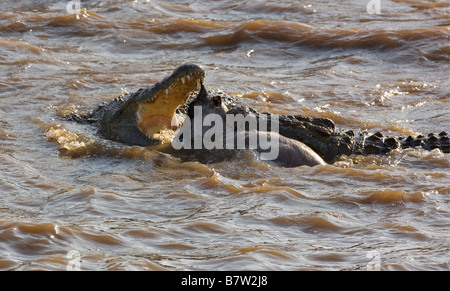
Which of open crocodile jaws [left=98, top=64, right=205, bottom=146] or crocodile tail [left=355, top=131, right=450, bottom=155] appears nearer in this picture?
open crocodile jaws [left=98, top=64, right=205, bottom=146]

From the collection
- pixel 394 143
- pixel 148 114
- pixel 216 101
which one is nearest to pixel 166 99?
pixel 148 114

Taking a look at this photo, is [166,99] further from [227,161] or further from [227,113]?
[227,161]

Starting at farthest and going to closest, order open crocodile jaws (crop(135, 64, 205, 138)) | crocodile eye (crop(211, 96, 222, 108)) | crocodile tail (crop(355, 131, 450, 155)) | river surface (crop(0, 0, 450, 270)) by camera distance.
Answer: crocodile tail (crop(355, 131, 450, 155))
crocodile eye (crop(211, 96, 222, 108))
open crocodile jaws (crop(135, 64, 205, 138))
river surface (crop(0, 0, 450, 270))

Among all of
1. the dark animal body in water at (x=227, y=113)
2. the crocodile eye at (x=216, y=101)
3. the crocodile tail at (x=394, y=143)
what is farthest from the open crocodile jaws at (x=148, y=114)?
the crocodile tail at (x=394, y=143)

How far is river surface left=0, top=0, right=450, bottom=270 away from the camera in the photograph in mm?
4426

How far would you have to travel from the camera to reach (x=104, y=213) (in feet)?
16.4

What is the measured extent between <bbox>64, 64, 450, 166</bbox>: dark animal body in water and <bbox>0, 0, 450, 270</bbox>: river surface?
0.51 feet

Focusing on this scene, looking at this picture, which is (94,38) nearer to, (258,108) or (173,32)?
(173,32)

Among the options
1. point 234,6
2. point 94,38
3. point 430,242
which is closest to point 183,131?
point 430,242

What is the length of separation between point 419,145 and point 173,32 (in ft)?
19.8

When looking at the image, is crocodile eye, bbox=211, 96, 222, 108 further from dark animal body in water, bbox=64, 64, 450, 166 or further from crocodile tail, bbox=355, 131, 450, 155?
crocodile tail, bbox=355, 131, 450, 155

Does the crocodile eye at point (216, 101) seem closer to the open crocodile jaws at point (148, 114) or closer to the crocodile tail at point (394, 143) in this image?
the open crocodile jaws at point (148, 114)

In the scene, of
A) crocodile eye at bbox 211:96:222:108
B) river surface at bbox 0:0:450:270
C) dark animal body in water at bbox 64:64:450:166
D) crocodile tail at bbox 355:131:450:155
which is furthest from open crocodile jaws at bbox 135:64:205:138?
crocodile tail at bbox 355:131:450:155

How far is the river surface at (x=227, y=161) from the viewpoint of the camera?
4426 mm
